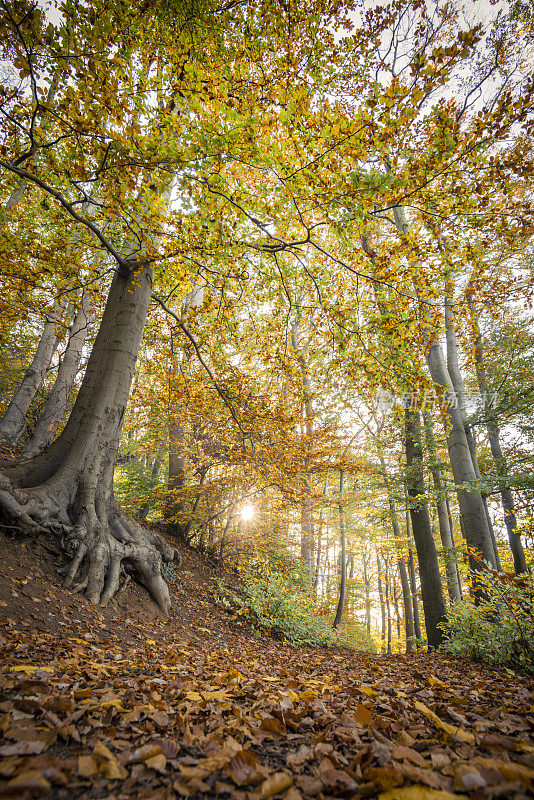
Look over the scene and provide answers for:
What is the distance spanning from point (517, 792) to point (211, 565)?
8607 millimetres

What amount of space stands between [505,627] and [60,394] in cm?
1094

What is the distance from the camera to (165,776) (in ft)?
3.85

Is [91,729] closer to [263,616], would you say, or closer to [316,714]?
[316,714]

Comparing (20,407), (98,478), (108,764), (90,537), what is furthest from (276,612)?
(20,407)

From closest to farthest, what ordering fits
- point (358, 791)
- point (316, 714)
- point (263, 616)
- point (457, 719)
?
point (358, 791) → point (457, 719) → point (316, 714) → point (263, 616)

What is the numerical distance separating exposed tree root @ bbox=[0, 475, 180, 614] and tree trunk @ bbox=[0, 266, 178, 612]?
11 millimetres

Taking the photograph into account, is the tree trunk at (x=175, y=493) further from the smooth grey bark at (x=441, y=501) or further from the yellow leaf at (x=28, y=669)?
the yellow leaf at (x=28, y=669)

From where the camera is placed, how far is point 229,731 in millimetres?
1535

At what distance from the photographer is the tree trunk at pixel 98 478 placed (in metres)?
4.02

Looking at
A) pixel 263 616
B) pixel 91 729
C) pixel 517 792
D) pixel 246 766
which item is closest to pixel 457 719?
pixel 517 792

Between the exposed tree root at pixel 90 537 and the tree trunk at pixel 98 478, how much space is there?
0.01 meters

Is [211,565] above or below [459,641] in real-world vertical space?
above

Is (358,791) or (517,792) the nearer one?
(517,792)

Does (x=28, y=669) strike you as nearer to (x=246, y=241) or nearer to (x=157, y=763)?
(x=157, y=763)
